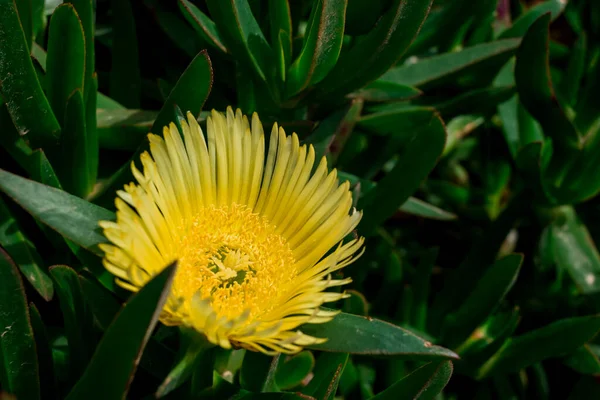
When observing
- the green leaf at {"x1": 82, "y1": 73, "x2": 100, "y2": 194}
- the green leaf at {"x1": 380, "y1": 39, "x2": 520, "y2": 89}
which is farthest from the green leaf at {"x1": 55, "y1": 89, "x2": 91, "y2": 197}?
the green leaf at {"x1": 380, "y1": 39, "x2": 520, "y2": 89}

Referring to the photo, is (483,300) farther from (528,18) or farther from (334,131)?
(528,18)

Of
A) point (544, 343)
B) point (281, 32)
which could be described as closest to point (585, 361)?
point (544, 343)

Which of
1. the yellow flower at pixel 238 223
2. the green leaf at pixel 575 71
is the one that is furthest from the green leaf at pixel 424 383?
the green leaf at pixel 575 71

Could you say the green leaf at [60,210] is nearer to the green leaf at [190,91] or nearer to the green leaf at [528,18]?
the green leaf at [190,91]

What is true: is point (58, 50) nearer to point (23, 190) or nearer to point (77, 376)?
point (23, 190)

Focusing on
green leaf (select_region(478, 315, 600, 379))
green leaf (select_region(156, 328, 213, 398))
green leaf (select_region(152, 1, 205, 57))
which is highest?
green leaf (select_region(152, 1, 205, 57))

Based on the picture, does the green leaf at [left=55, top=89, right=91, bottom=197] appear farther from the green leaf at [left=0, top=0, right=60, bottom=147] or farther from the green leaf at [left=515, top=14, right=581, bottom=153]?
the green leaf at [left=515, top=14, right=581, bottom=153]
